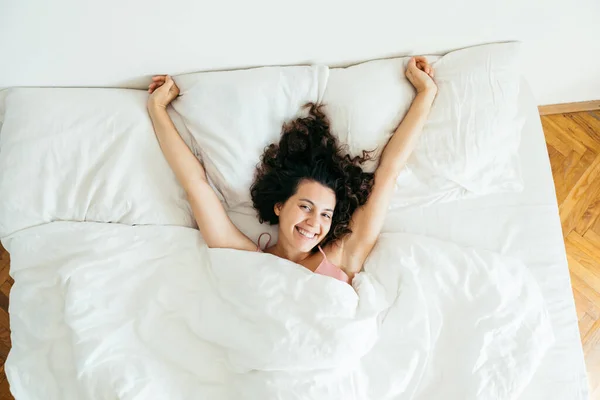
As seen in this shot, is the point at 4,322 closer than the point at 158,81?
No

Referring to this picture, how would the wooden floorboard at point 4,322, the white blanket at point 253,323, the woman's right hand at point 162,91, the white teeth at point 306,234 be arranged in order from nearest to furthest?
1. the white blanket at point 253,323
2. the white teeth at point 306,234
3. the woman's right hand at point 162,91
4. the wooden floorboard at point 4,322

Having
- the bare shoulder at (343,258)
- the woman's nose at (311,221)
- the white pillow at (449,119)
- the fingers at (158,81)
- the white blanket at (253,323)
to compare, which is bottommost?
the white blanket at (253,323)

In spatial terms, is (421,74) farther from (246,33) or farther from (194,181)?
(194,181)

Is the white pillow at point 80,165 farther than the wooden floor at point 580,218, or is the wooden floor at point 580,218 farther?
the wooden floor at point 580,218

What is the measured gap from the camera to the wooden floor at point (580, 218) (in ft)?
5.18

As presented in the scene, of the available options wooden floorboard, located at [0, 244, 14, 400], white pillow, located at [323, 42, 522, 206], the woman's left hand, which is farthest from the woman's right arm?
wooden floorboard, located at [0, 244, 14, 400]

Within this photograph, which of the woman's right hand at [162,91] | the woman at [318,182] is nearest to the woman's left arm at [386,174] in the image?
the woman at [318,182]

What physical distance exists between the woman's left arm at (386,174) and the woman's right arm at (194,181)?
28cm

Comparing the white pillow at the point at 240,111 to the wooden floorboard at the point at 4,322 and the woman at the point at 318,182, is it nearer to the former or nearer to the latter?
the woman at the point at 318,182

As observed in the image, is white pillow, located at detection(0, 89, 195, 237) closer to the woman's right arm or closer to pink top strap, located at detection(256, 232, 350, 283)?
the woman's right arm

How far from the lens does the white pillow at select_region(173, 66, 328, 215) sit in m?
1.32

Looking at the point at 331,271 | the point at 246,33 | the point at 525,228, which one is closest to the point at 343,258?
the point at 331,271

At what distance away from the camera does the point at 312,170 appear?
1330mm

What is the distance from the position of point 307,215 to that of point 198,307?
37cm
